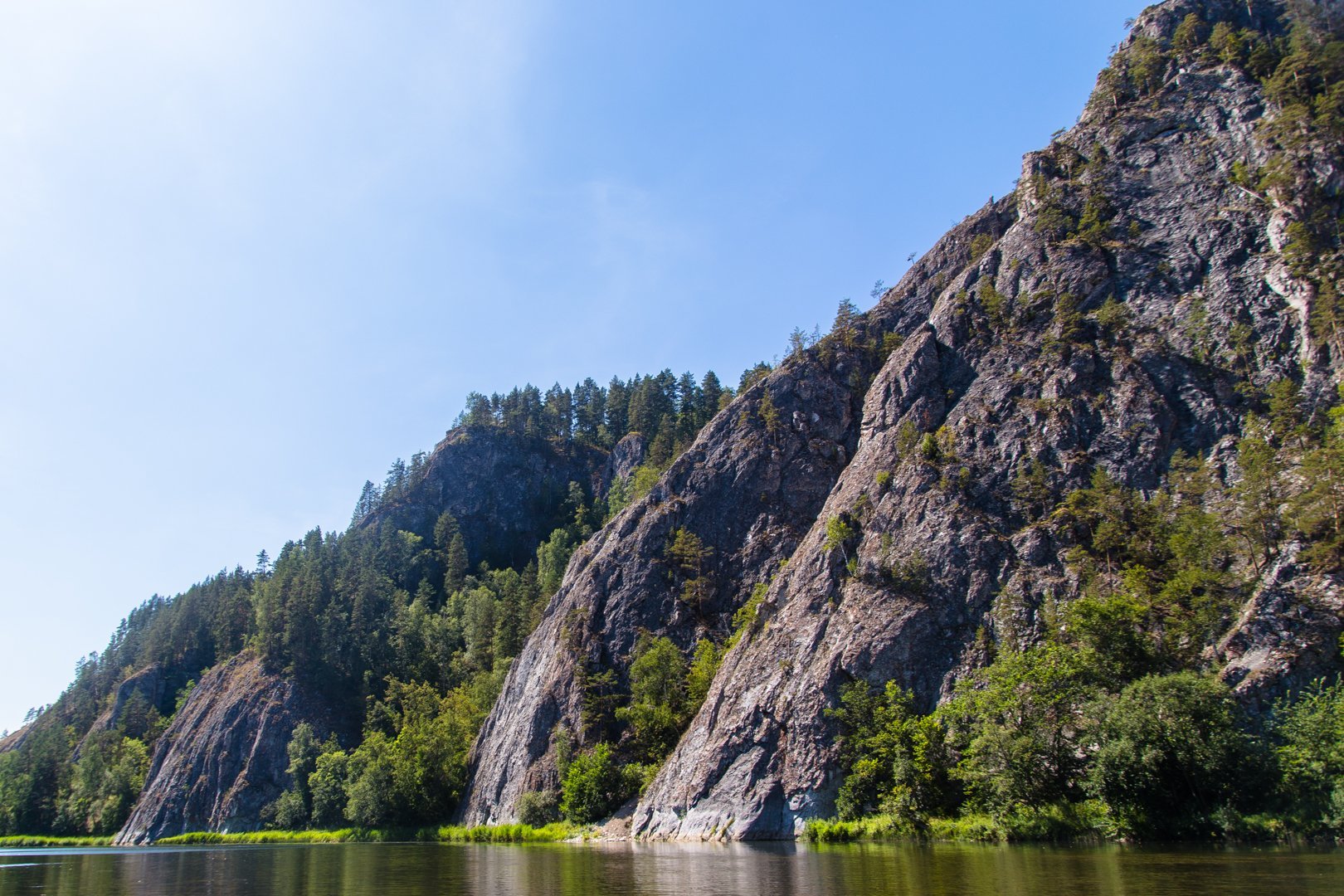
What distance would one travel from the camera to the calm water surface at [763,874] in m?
23.3

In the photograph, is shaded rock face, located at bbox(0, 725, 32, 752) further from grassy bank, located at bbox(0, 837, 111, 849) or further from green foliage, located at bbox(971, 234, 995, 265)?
green foliage, located at bbox(971, 234, 995, 265)

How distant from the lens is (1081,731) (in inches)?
1764

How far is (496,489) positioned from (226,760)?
7031 cm

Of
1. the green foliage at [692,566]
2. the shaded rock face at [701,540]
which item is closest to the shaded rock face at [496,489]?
the shaded rock face at [701,540]

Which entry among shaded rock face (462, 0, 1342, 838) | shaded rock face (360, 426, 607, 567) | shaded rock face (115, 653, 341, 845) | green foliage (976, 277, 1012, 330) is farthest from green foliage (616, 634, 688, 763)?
shaded rock face (360, 426, 607, 567)

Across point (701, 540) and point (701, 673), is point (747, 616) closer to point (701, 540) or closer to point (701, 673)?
point (701, 673)

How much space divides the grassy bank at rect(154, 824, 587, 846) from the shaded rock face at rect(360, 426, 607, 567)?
63369 mm

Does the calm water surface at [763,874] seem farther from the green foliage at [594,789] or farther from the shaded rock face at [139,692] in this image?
the shaded rock face at [139,692]

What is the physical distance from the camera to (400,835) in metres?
92.2

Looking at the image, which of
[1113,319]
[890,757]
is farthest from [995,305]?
[890,757]

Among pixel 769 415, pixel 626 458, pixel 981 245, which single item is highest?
pixel 981 245

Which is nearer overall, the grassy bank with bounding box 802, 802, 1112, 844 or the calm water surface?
the calm water surface

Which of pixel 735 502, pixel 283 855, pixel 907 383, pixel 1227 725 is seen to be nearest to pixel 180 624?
pixel 283 855

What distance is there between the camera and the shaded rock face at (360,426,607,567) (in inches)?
6417
